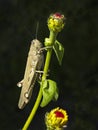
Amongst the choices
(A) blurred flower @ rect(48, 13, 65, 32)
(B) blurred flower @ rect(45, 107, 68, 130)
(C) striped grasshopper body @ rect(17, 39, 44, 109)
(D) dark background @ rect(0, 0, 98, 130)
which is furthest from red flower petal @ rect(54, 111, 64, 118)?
(D) dark background @ rect(0, 0, 98, 130)

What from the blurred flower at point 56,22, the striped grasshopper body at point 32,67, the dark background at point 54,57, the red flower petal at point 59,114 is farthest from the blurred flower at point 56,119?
the dark background at point 54,57

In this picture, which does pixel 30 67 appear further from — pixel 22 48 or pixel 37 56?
pixel 22 48

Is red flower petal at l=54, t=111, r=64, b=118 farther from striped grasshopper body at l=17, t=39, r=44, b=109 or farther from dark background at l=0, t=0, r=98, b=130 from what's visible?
dark background at l=0, t=0, r=98, b=130

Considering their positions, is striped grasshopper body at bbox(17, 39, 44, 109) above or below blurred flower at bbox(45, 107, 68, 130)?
above

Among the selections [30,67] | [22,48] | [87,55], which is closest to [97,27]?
[87,55]

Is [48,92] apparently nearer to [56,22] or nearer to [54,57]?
[56,22]
